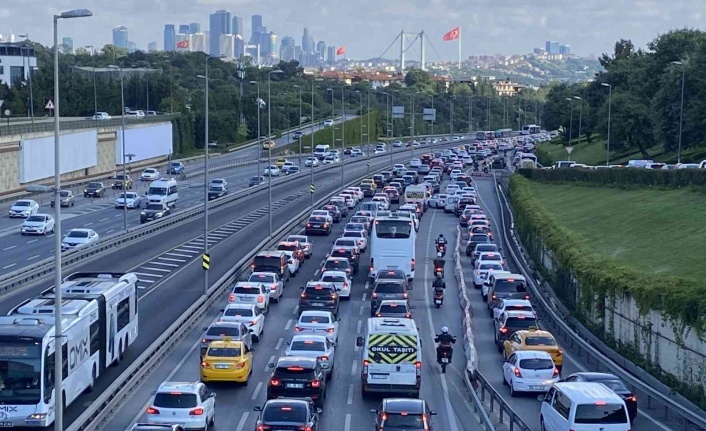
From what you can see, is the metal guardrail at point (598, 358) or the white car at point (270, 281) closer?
the metal guardrail at point (598, 358)

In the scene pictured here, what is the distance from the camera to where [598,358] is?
33438 millimetres

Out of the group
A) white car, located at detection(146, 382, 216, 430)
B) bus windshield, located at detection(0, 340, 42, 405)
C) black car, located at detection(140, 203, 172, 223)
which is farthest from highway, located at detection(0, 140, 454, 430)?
white car, located at detection(146, 382, 216, 430)

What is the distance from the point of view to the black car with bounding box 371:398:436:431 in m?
23.3

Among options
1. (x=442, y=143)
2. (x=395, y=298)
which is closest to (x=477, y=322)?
(x=395, y=298)

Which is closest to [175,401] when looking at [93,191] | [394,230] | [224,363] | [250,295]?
[224,363]

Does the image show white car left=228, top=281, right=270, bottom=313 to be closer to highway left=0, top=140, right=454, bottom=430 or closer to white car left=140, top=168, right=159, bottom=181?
highway left=0, top=140, right=454, bottom=430

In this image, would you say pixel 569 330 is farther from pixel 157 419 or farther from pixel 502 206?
pixel 502 206

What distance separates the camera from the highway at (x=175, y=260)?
40125mm

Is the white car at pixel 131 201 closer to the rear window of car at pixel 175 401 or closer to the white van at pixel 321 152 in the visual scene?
the white van at pixel 321 152

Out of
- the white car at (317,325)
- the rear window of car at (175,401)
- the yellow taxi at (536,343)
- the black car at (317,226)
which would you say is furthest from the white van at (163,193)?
the rear window of car at (175,401)

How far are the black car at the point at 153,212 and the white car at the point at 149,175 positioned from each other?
27992 mm

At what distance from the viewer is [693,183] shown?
2387 inches

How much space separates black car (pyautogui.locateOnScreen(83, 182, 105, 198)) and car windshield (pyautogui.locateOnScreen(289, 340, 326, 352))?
186 ft

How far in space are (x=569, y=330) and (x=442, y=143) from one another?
133632 mm
